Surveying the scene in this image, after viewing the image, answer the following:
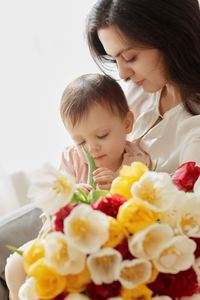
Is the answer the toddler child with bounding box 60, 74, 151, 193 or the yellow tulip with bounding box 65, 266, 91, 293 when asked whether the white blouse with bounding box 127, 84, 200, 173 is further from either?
the yellow tulip with bounding box 65, 266, 91, 293

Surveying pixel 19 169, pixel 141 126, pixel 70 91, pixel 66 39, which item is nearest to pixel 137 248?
pixel 70 91

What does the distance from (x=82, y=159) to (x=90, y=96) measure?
0.25m

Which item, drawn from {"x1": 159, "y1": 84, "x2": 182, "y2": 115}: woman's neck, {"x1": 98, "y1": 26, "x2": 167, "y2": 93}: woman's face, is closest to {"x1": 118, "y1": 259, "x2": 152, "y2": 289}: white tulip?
{"x1": 98, "y1": 26, "x2": 167, "y2": 93}: woman's face

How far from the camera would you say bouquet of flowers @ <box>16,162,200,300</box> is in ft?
1.99

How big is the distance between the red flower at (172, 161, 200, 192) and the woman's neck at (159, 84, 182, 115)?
0.72m

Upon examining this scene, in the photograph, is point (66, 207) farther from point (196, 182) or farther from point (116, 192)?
point (196, 182)

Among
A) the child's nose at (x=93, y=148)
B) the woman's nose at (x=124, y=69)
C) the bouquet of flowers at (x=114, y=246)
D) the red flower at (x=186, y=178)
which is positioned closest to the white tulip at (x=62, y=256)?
the bouquet of flowers at (x=114, y=246)

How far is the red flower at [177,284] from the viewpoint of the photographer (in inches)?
25.8

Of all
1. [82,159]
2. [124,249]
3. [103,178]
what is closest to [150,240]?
[124,249]

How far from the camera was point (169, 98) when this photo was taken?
61.7 inches

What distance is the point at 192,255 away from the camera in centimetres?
65

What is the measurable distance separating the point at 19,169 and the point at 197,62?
1197 millimetres

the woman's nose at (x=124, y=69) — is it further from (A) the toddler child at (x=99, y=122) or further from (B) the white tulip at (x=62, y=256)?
(B) the white tulip at (x=62, y=256)

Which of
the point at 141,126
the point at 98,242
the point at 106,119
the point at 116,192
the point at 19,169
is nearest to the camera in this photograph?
the point at 98,242
